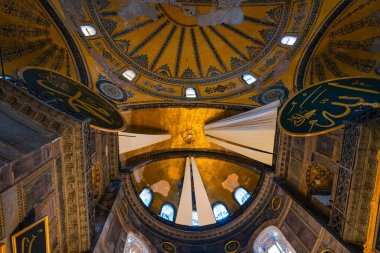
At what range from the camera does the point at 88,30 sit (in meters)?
11.0

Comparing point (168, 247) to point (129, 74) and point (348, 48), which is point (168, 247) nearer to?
point (129, 74)

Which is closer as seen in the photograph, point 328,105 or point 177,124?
point 328,105

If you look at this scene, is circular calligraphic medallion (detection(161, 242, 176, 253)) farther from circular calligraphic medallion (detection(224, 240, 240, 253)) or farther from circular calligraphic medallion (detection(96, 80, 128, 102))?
circular calligraphic medallion (detection(96, 80, 128, 102))

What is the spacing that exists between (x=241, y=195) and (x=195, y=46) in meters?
6.67

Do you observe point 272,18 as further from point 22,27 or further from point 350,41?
point 22,27

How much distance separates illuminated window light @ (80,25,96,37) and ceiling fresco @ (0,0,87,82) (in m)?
0.76

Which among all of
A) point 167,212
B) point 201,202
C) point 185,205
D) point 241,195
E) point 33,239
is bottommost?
point 167,212

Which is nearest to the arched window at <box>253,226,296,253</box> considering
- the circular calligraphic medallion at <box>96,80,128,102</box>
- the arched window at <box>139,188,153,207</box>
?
the arched window at <box>139,188,153,207</box>

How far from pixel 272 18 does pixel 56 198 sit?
9.93 metres

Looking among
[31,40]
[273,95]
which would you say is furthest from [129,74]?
[273,95]

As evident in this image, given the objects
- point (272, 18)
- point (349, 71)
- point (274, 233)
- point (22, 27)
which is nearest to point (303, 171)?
point (274, 233)

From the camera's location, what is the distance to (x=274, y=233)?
29.9 ft

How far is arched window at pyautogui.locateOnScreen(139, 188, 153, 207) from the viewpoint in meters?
11.0

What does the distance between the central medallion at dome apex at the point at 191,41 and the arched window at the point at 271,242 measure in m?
6.16
